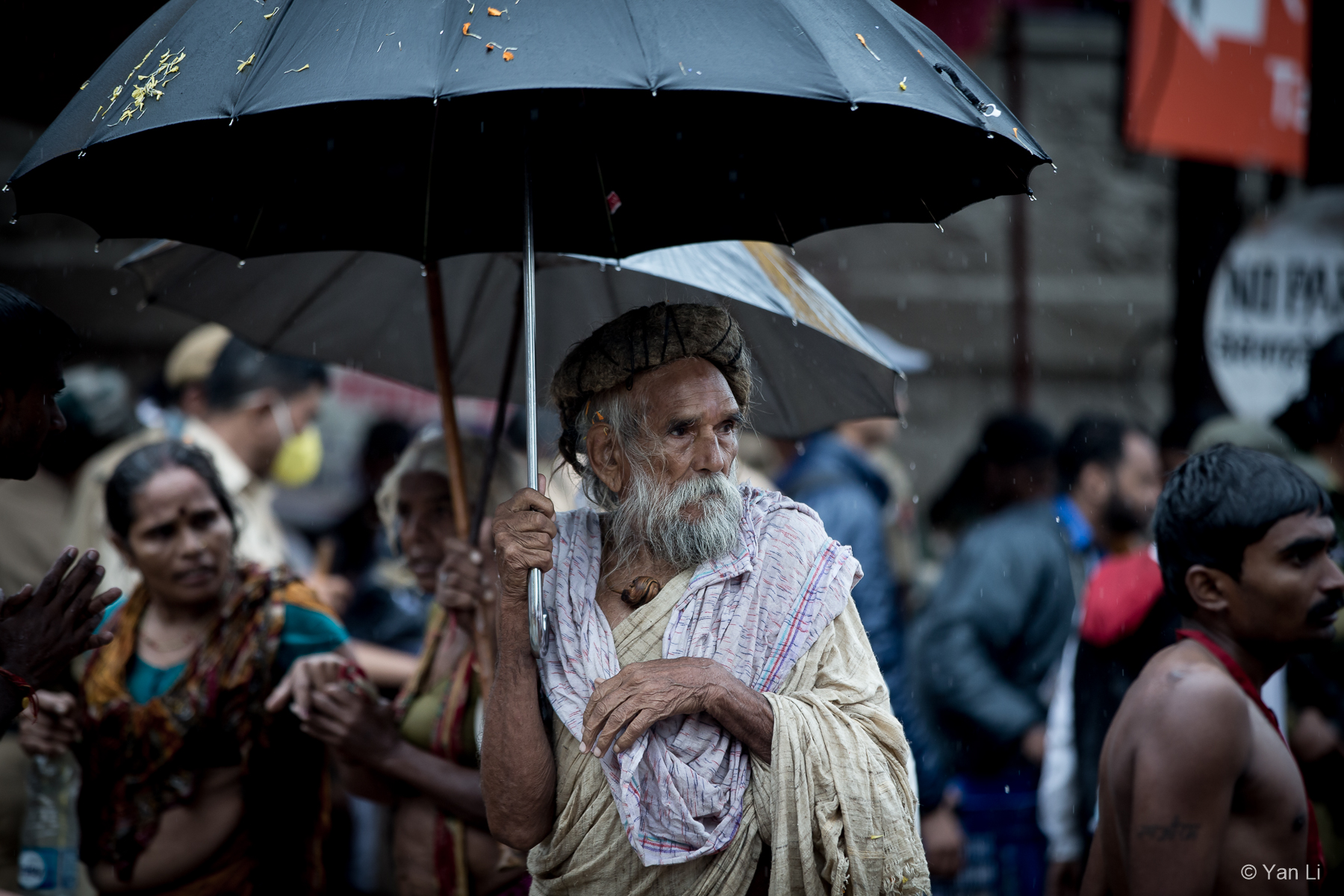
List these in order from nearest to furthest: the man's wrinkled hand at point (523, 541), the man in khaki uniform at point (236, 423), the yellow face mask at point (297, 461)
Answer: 1. the man's wrinkled hand at point (523, 541)
2. the man in khaki uniform at point (236, 423)
3. the yellow face mask at point (297, 461)

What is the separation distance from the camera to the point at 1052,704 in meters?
4.95

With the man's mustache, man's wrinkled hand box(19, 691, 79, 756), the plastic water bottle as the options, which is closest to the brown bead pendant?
the man's mustache

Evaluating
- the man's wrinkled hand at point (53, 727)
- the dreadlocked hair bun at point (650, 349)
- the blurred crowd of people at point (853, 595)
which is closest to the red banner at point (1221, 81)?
the blurred crowd of people at point (853, 595)

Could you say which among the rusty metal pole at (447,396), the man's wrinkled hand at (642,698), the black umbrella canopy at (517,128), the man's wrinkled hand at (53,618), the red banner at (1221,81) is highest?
the red banner at (1221,81)

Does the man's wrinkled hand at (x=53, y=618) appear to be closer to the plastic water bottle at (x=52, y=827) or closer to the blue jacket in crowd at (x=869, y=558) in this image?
the plastic water bottle at (x=52, y=827)

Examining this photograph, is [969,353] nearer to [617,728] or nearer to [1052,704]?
[1052,704]

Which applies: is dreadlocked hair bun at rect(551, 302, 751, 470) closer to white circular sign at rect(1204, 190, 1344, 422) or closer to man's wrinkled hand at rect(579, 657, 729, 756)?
man's wrinkled hand at rect(579, 657, 729, 756)

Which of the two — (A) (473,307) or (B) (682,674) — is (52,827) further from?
(B) (682,674)

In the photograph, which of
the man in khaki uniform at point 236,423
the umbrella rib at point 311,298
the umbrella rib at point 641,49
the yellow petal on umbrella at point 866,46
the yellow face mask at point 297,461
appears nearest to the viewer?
the umbrella rib at point 641,49

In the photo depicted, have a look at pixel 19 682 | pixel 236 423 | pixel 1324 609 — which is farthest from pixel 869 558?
pixel 19 682

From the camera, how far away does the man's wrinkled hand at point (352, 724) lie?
3.21 meters

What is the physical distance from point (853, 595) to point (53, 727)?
9.05 feet

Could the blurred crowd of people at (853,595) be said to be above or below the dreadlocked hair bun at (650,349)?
below

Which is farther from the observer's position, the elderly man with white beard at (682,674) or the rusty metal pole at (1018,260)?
Answer: the rusty metal pole at (1018,260)
